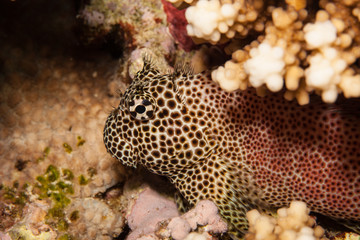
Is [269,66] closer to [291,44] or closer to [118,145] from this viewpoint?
[291,44]

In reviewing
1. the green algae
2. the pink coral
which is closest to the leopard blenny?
the pink coral

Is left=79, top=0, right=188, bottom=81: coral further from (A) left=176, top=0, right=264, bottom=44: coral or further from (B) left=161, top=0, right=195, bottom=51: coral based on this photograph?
(A) left=176, top=0, right=264, bottom=44: coral

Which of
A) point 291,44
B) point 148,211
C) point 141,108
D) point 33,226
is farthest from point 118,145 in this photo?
point 291,44

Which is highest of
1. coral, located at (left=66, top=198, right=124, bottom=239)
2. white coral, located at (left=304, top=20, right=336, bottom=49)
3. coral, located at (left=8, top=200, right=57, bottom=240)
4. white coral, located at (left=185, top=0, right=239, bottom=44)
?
white coral, located at (left=304, top=20, right=336, bottom=49)

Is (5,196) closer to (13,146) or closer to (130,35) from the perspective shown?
(13,146)

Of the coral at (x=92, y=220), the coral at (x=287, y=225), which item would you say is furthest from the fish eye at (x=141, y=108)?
the coral at (x=92, y=220)
